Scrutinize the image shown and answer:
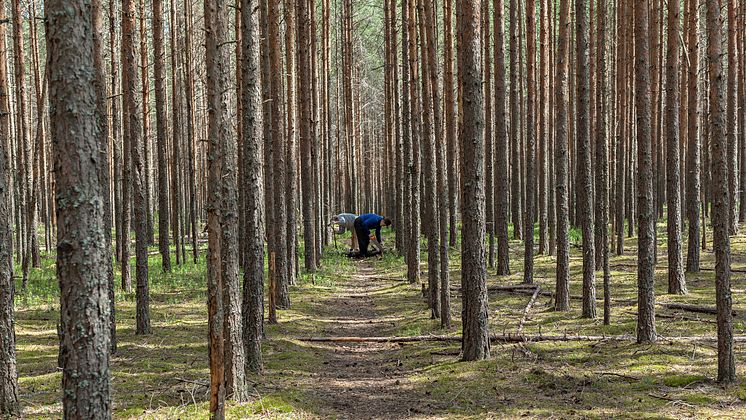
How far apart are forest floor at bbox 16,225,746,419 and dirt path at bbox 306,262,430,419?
2 cm

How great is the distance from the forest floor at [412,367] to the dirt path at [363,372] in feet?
0.08

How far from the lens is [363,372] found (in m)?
9.18

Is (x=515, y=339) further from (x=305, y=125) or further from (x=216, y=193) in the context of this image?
(x=305, y=125)

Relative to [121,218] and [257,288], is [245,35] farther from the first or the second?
[121,218]

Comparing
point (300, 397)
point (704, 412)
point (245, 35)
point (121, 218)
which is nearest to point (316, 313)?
point (121, 218)

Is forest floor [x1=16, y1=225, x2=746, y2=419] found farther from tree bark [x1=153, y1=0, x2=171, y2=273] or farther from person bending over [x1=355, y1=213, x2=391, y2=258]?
person bending over [x1=355, y1=213, x2=391, y2=258]

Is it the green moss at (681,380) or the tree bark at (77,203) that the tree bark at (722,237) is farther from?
the tree bark at (77,203)

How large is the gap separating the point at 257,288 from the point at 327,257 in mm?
14857

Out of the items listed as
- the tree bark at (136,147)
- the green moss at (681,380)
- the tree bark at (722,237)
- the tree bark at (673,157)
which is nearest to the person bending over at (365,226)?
the tree bark at (673,157)

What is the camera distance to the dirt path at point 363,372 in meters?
7.46

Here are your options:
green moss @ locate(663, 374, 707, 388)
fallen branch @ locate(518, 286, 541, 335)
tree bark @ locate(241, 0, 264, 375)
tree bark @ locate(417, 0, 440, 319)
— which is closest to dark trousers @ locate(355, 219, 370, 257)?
tree bark @ locate(417, 0, 440, 319)

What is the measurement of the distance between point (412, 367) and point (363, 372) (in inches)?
25.5

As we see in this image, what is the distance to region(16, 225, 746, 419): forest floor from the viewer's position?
7027 millimetres

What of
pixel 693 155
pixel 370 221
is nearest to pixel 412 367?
pixel 693 155
